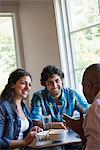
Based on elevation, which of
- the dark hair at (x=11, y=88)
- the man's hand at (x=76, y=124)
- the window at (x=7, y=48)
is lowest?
the man's hand at (x=76, y=124)

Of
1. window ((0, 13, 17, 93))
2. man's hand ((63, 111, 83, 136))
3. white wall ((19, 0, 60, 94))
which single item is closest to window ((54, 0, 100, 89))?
white wall ((19, 0, 60, 94))

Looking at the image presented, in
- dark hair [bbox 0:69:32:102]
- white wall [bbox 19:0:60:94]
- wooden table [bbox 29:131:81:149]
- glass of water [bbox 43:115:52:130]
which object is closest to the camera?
wooden table [bbox 29:131:81:149]

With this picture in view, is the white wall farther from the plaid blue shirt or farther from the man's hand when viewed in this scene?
the man's hand

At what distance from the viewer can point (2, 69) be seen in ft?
14.4

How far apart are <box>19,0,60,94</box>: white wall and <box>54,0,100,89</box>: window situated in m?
0.11

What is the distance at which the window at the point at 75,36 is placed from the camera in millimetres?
3531

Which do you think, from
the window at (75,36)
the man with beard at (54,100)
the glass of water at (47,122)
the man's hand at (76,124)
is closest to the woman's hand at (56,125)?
the glass of water at (47,122)

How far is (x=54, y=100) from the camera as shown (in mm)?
2775

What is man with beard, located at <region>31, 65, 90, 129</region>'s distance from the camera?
2.71 metres

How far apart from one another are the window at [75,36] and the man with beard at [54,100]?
82 centimetres

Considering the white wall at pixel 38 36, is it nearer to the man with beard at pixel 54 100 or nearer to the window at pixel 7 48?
the window at pixel 7 48

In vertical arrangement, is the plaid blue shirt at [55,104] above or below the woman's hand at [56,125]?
above

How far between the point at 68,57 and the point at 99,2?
743mm

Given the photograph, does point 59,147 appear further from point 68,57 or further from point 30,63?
point 30,63
